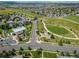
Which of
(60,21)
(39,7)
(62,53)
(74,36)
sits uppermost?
(39,7)

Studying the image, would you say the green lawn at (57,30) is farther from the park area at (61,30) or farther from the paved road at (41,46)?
the paved road at (41,46)

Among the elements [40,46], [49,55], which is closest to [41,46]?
[40,46]

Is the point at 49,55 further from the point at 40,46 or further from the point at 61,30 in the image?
the point at 61,30

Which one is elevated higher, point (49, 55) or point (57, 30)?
point (57, 30)

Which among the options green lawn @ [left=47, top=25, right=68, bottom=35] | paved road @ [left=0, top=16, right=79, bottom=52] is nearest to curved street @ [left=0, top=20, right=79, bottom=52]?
paved road @ [left=0, top=16, right=79, bottom=52]

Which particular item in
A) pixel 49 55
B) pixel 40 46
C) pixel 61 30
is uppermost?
pixel 61 30

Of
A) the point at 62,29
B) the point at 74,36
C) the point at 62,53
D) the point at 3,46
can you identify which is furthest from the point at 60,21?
the point at 3,46

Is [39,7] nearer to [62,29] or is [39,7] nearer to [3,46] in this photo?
[62,29]

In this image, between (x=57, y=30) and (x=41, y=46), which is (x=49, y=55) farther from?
(x=57, y=30)

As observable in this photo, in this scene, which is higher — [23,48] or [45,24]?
[45,24]

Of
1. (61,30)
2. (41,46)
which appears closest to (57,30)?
(61,30)
